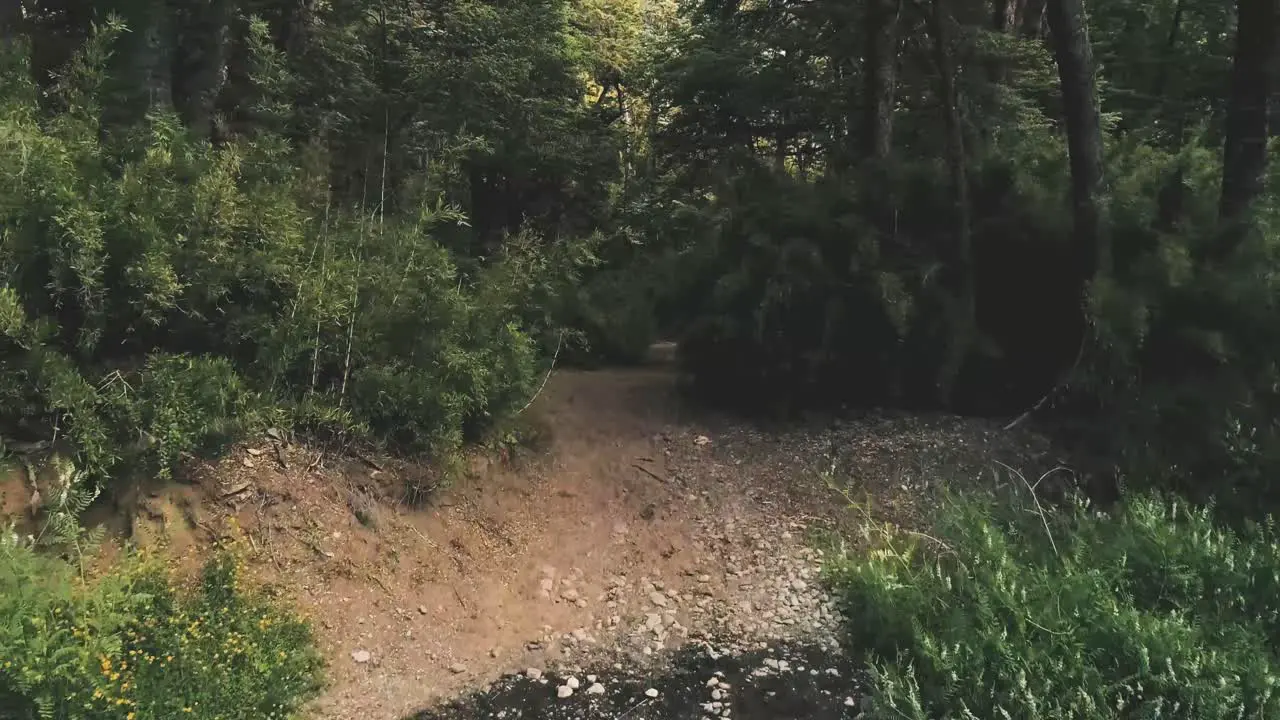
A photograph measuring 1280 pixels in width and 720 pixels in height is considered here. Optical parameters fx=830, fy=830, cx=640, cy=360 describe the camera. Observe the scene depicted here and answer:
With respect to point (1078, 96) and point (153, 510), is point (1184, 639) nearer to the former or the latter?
point (1078, 96)

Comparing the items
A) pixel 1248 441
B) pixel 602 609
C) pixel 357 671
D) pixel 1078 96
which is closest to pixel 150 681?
pixel 357 671

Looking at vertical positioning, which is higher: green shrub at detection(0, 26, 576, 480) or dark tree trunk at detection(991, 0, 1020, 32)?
dark tree trunk at detection(991, 0, 1020, 32)

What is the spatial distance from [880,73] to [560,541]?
5.50 meters

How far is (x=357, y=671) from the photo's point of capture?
4.27 metres

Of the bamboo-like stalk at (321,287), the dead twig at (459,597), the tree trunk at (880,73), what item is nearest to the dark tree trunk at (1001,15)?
the tree trunk at (880,73)

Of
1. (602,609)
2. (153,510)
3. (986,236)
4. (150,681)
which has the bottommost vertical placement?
(602,609)

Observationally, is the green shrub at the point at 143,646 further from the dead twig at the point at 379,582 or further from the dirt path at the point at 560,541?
the dead twig at the point at 379,582

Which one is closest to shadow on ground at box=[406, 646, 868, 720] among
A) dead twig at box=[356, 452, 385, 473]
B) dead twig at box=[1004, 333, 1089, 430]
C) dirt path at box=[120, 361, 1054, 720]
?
dirt path at box=[120, 361, 1054, 720]

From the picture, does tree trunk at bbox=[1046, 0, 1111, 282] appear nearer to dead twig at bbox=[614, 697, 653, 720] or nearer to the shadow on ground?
the shadow on ground

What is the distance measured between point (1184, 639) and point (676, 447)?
3.65 m

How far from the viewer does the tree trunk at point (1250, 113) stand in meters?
5.98

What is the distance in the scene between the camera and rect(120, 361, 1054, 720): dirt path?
14.7ft

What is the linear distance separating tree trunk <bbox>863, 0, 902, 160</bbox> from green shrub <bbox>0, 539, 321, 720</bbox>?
6.36 meters

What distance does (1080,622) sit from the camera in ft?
12.3
